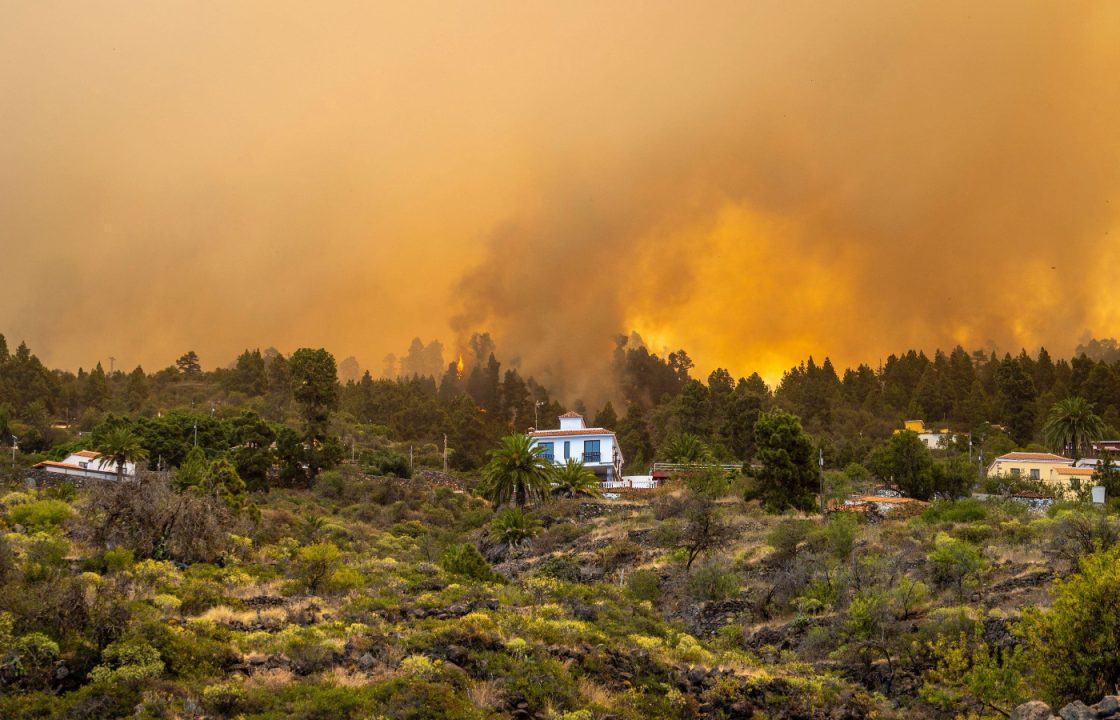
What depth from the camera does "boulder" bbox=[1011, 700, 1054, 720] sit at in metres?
18.8

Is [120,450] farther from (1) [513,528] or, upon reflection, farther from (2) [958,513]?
(2) [958,513]

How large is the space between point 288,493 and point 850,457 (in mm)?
51256

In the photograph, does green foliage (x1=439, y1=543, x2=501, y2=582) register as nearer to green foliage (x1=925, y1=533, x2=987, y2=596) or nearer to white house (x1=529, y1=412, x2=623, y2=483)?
green foliage (x1=925, y1=533, x2=987, y2=596)

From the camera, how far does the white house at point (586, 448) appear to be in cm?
7944

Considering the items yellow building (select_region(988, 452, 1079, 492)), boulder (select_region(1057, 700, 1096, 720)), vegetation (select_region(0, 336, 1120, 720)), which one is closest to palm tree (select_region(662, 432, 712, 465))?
vegetation (select_region(0, 336, 1120, 720))

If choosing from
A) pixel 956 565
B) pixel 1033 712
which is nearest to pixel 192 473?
pixel 956 565

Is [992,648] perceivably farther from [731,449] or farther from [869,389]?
[869,389]

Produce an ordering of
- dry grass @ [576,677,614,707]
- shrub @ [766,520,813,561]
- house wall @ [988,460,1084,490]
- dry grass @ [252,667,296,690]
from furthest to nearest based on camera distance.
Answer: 1. house wall @ [988,460,1084,490]
2. shrub @ [766,520,813,561]
3. dry grass @ [576,677,614,707]
4. dry grass @ [252,667,296,690]

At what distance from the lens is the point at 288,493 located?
68.5 metres

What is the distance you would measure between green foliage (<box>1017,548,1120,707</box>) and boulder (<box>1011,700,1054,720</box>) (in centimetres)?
280

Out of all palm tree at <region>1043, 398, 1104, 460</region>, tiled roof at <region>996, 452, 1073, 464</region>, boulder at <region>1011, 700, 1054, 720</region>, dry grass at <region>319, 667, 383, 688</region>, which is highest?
palm tree at <region>1043, 398, 1104, 460</region>

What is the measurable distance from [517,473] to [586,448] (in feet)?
64.2

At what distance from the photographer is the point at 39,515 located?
39500 millimetres

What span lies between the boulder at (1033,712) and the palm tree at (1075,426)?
67.6 metres
